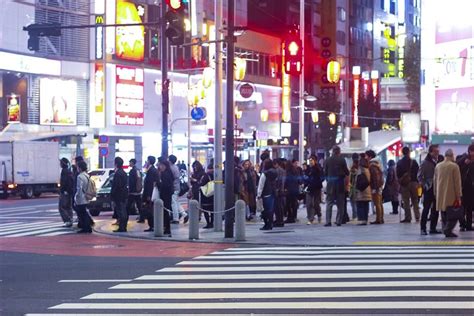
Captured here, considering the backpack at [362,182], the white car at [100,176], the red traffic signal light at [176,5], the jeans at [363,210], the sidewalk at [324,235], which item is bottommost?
the sidewalk at [324,235]

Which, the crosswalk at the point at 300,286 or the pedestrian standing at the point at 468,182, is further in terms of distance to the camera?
the pedestrian standing at the point at 468,182

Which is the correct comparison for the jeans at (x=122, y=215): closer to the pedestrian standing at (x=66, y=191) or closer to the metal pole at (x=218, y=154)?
the pedestrian standing at (x=66, y=191)

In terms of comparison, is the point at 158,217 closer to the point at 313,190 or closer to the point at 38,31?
the point at 313,190

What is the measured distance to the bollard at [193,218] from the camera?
18.8 meters

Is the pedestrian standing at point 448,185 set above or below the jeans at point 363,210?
above

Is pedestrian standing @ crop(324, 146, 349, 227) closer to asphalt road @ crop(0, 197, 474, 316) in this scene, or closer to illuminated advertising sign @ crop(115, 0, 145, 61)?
asphalt road @ crop(0, 197, 474, 316)

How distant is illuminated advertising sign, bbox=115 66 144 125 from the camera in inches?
2061

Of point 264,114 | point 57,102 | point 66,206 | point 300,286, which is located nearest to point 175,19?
point 66,206

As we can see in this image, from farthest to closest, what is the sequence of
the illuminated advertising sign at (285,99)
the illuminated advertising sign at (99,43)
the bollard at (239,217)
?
the illuminated advertising sign at (285,99) < the illuminated advertising sign at (99,43) < the bollard at (239,217)

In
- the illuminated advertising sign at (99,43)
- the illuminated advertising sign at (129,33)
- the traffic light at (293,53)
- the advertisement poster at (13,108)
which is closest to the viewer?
the traffic light at (293,53)

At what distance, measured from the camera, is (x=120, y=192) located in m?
21.6

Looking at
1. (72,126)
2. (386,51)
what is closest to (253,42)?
(72,126)

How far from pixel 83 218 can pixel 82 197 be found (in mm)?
670

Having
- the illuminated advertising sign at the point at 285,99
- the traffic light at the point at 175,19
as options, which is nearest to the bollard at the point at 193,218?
the traffic light at the point at 175,19
